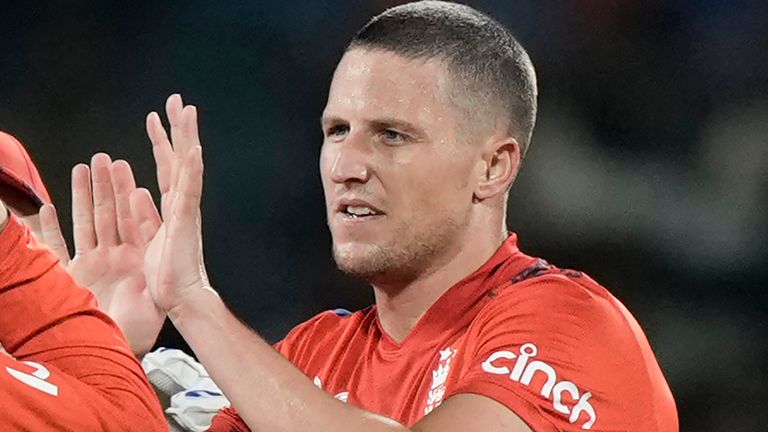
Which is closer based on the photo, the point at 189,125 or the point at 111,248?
the point at 189,125

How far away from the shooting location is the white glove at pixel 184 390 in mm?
2477

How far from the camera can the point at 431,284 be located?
6.73 feet

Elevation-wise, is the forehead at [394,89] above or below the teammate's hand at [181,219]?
above

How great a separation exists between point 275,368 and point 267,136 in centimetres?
211

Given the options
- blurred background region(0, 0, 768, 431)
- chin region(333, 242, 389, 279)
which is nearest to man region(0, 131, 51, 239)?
chin region(333, 242, 389, 279)

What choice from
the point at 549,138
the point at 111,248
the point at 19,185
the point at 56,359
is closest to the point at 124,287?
the point at 111,248

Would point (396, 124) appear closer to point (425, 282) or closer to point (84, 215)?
point (425, 282)

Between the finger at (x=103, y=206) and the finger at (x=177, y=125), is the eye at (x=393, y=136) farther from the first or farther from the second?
the finger at (x=103, y=206)

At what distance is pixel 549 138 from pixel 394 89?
1646mm

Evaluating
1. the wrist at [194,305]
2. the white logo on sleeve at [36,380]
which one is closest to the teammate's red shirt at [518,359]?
the wrist at [194,305]

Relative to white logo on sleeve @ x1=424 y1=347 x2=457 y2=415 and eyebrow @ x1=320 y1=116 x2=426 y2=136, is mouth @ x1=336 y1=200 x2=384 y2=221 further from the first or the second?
white logo on sleeve @ x1=424 y1=347 x2=457 y2=415

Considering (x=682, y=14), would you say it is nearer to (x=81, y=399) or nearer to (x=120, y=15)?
(x=120, y=15)

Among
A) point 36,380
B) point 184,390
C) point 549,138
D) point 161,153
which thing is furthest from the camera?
point 549,138

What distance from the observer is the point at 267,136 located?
3707 millimetres
